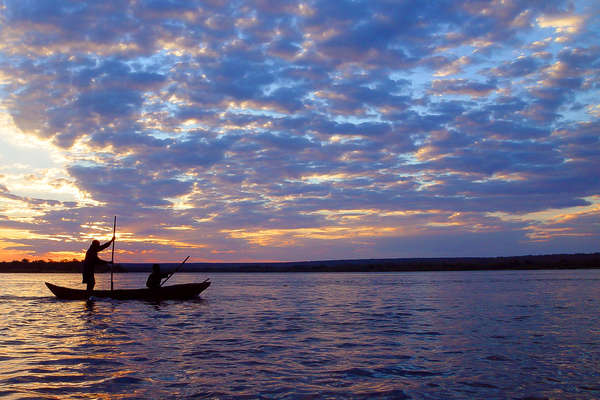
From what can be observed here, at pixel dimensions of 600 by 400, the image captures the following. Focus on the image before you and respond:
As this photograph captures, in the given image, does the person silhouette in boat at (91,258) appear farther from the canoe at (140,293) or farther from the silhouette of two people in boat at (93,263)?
the canoe at (140,293)

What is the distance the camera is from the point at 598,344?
1402cm

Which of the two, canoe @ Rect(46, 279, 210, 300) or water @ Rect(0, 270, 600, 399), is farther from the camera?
canoe @ Rect(46, 279, 210, 300)

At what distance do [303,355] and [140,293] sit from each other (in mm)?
18754

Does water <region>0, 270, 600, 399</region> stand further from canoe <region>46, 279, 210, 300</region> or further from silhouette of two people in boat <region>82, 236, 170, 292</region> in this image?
canoe <region>46, 279, 210, 300</region>

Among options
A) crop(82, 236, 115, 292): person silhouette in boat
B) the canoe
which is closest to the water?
crop(82, 236, 115, 292): person silhouette in boat

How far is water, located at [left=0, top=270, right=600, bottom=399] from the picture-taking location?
9.20m

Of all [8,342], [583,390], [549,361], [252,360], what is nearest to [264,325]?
[252,360]

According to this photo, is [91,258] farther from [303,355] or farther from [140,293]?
[303,355]

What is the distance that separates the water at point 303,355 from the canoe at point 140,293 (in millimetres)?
5284

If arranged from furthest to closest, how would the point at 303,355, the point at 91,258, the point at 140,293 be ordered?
the point at 140,293, the point at 91,258, the point at 303,355

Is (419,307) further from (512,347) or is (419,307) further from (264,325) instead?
(512,347)

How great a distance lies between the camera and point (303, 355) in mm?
12672

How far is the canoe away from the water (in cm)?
528

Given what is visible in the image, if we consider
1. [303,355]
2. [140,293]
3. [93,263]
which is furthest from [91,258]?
[303,355]
